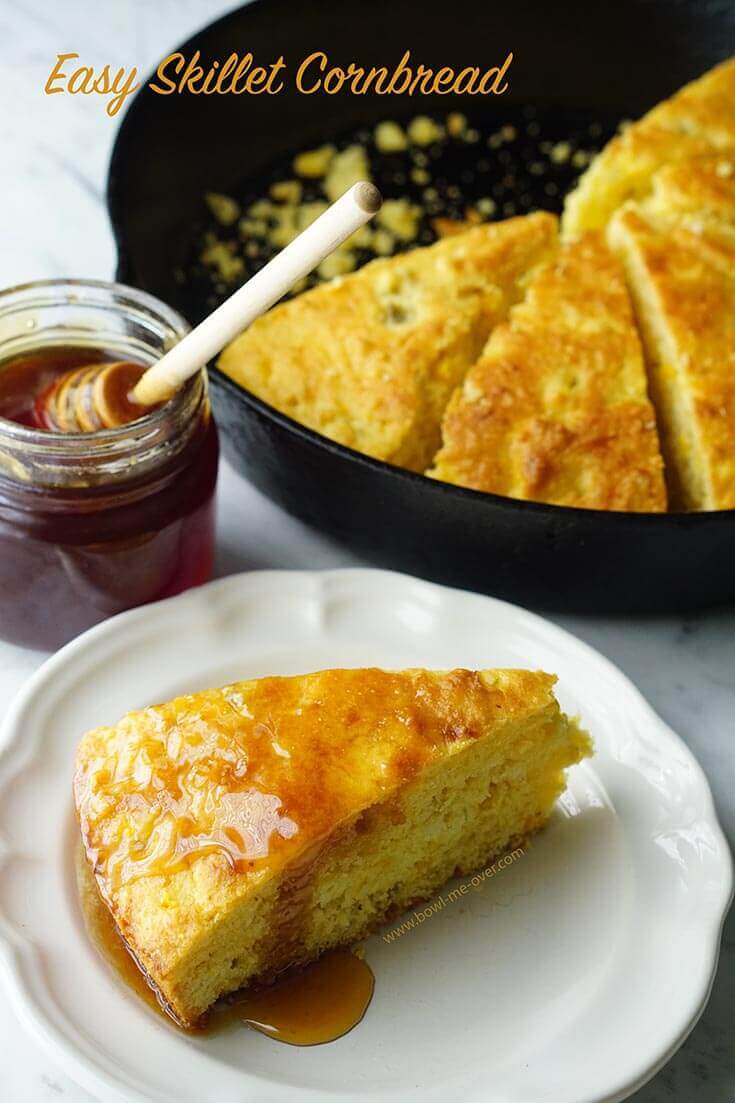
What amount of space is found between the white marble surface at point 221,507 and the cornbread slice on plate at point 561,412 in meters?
0.31

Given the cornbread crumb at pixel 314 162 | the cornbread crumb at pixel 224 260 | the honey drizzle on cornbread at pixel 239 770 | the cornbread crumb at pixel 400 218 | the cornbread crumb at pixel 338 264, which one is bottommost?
the cornbread crumb at pixel 400 218

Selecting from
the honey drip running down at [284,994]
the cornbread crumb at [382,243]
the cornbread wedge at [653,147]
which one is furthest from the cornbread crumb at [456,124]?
the honey drip running down at [284,994]

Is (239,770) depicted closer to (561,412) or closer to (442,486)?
(442,486)

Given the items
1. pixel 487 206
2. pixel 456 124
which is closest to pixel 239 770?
pixel 487 206

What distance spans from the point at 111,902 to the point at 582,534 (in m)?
1.12

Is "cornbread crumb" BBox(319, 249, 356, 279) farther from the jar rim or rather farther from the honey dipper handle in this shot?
the honey dipper handle

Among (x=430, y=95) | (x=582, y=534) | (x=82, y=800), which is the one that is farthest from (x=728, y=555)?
(x=430, y=95)

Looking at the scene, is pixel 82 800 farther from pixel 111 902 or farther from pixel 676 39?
pixel 676 39

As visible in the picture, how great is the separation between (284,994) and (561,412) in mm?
1425

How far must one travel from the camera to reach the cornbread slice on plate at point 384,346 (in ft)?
9.59

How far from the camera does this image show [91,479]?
2334 millimetres

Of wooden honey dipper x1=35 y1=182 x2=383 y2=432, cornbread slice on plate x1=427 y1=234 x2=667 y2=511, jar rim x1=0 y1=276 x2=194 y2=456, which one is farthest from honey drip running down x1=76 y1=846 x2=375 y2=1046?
cornbread slice on plate x1=427 y1=234 x2=667 y2=511

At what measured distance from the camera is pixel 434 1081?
1.94 m

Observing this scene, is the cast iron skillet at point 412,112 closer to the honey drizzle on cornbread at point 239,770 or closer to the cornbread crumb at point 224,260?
the cornbread crumb at point 224,260
